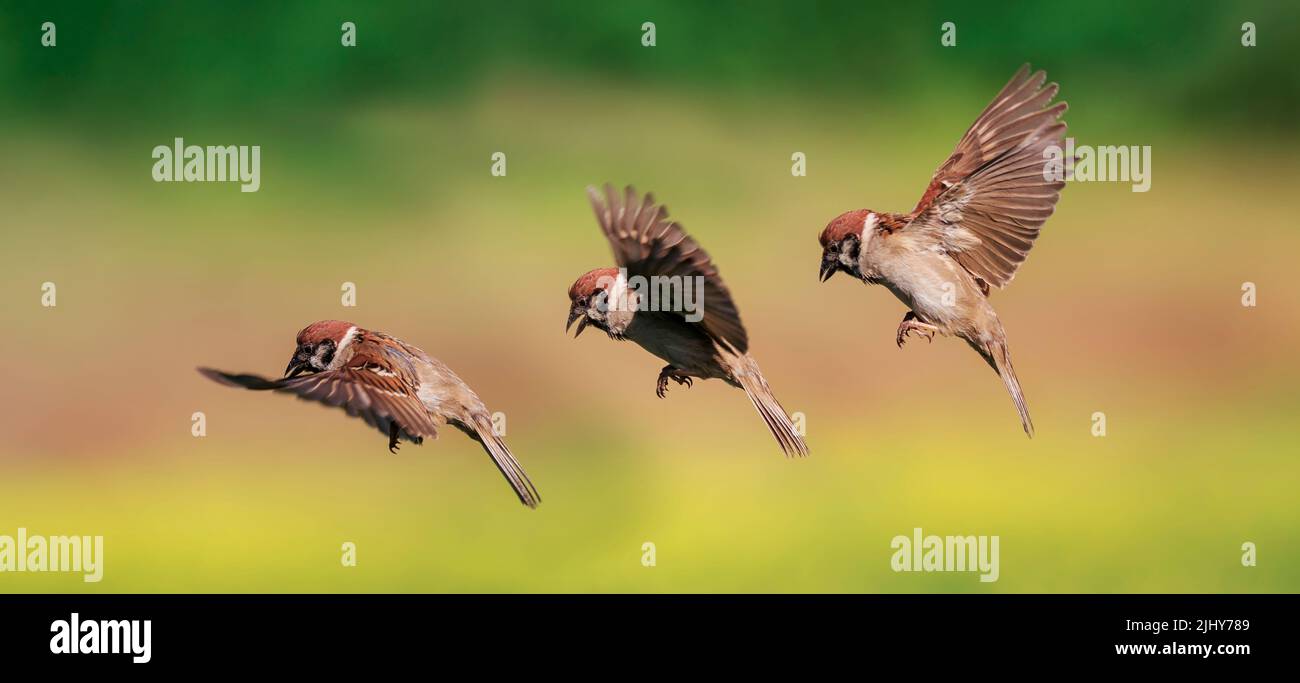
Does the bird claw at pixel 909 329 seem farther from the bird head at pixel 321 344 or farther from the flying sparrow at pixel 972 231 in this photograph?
the bird head at pixel 321 344

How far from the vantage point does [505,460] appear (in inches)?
179

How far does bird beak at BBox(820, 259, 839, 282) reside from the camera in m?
4.81

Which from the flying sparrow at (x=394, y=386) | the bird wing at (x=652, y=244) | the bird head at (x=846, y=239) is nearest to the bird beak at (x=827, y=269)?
the bird head at (x=846, y=239)

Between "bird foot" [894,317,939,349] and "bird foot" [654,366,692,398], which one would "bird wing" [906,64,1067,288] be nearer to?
"bird foot" [894,317,939,349]

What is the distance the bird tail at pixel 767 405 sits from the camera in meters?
4.57

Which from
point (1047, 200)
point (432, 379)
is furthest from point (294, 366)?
point (1047, 200)

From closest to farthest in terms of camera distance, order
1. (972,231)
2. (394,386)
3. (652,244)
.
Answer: (652,244) → (394,386) → (972,231)

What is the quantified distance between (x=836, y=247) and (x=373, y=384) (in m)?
1.67

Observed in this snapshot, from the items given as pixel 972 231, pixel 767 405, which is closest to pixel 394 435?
pixel 767 405

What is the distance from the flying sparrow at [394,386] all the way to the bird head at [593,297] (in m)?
0.47

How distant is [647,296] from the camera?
4371 millimetres

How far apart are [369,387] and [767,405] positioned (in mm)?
1346

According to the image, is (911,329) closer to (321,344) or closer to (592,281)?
(592,281)

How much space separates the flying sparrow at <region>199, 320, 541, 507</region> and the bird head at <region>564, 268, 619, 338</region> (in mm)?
471
